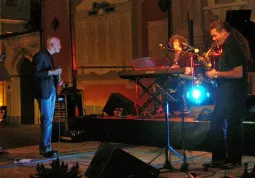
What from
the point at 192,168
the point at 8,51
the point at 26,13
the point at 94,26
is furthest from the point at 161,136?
the point at 26,13

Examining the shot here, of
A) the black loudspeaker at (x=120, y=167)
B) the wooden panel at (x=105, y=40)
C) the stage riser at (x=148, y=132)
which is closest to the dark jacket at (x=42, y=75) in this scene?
the stage riser at (x=148, y=132)

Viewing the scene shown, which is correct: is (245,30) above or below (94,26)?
below

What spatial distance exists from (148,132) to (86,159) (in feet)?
4.26

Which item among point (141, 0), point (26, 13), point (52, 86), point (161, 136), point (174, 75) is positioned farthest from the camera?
point (26, 13)

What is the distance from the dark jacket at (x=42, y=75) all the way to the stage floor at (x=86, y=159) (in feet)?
2.91

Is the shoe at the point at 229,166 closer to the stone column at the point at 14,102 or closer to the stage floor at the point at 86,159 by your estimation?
the stage floor at the point at 86,159

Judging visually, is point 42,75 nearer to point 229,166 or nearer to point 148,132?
point 148,132

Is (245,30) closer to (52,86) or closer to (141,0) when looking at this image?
(52,86)

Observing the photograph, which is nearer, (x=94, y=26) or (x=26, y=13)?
(x=94, y=26)

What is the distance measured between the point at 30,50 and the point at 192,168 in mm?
11147

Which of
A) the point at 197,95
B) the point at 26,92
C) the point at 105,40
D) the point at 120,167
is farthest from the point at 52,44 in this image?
the point at 26,92

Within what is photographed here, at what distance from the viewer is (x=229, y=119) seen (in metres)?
4.64

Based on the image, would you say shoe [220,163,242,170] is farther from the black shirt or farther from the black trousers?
the black shirt

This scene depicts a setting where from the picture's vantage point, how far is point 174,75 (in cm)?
436
